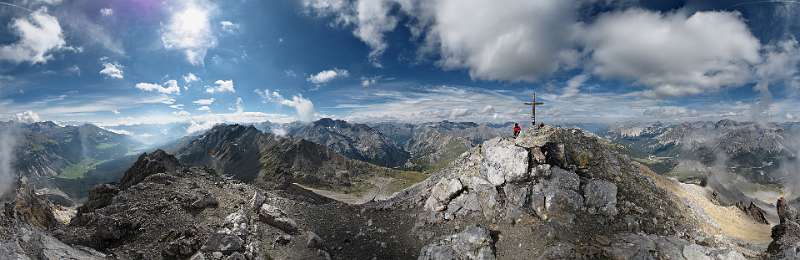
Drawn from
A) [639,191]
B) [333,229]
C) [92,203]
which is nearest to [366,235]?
[333,229]

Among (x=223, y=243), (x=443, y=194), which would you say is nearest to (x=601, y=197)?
(x=443, y=194)

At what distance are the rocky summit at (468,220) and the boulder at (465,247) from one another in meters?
0.08

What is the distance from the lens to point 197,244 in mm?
25078

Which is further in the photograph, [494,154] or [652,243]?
[494,154]

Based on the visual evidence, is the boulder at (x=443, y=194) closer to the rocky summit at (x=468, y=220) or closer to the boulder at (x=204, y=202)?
the rocky summit at (x=468, y=220)

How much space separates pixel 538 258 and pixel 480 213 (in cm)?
652

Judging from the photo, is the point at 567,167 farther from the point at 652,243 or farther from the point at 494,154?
the point at 652,243

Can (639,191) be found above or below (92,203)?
above

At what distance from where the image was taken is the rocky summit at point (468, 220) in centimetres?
2423

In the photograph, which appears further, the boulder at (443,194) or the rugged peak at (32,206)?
the rugged peak at (32,206)

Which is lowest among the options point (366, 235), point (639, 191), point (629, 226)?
point (366, 235)

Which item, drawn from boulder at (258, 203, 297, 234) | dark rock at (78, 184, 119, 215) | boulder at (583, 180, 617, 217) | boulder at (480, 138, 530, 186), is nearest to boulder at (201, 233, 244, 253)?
boulder at (258, 203, 297, 234)

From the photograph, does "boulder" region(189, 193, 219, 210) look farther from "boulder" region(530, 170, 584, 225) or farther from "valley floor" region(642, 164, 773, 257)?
"valley floor" region(642, 164, 773, 257)

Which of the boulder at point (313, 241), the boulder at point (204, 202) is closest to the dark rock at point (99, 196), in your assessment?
the boulder at point (204, 202)
